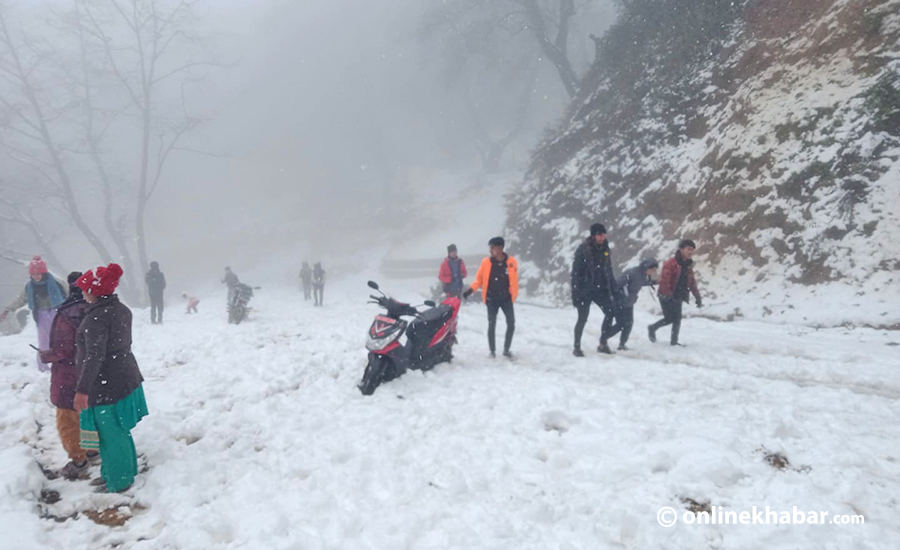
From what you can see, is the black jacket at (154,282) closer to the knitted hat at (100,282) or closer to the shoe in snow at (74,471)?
the shoe in snow at (74,471)

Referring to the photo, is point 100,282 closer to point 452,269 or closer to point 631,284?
point 452,269

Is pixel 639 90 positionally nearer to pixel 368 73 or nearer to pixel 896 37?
pixel 896 37

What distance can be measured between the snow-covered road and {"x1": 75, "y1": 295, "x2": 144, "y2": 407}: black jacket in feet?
3.07

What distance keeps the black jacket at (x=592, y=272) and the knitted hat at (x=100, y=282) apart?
A: 6191 mm

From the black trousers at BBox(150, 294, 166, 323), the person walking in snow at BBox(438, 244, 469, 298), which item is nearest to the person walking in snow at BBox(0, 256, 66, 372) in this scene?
the person walking in snow at BBox(438, 244, 469, 298)

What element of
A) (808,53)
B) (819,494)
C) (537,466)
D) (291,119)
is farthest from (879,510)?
(291,119)

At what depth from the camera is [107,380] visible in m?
4.02

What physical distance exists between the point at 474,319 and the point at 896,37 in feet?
40.2

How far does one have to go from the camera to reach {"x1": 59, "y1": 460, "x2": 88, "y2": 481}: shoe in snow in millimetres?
4348

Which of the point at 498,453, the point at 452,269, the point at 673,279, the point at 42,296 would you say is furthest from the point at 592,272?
the point at 42,296

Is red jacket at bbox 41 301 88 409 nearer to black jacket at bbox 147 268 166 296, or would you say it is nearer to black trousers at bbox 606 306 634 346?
black trousers at bbox 606 306 634 346

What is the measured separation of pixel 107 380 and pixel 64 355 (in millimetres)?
794

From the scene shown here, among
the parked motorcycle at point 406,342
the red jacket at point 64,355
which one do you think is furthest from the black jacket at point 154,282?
the red jacket at point 64,355

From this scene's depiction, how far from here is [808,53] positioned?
12.6m
